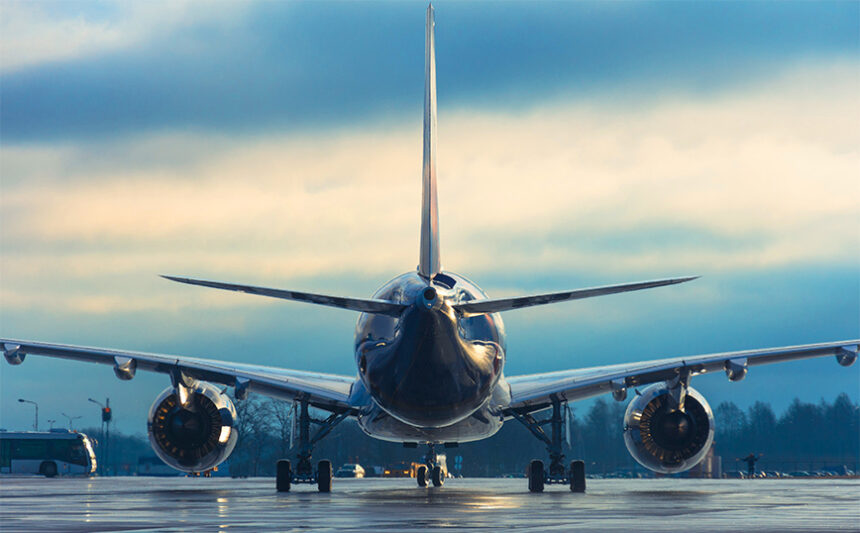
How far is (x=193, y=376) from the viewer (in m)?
30.7

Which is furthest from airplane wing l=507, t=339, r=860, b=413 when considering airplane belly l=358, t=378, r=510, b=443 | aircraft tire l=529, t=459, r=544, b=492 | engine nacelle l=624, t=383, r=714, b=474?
aircraft tire l=529, t=459, r=544, b=492

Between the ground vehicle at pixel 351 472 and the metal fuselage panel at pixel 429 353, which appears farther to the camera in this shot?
the ground vehicle at pixel 351 472

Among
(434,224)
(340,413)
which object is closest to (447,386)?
(434,224)

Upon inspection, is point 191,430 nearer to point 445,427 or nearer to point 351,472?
point 445,427

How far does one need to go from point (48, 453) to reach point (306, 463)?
51728mm

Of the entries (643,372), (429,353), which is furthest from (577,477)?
(429,353)

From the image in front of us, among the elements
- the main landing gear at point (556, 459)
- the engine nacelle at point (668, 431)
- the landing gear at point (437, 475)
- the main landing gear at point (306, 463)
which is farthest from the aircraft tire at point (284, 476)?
the engine nacelle at point (668, 431)

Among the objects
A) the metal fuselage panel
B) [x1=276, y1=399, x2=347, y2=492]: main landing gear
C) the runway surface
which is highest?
the metal fuselage panel

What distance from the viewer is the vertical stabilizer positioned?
80.3ft

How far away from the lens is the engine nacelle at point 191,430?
102 ft

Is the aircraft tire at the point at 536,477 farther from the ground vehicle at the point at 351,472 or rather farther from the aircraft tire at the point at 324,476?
the ground vehicle at the point at 351,472

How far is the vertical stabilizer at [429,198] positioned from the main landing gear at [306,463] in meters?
7.15

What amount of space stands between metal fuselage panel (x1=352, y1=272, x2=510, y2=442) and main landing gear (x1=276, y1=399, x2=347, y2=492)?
166 inches

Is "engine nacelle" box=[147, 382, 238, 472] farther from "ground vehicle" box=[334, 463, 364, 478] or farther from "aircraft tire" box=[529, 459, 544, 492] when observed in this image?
"ground vehicle" box=[334, 463, 364, 478]
